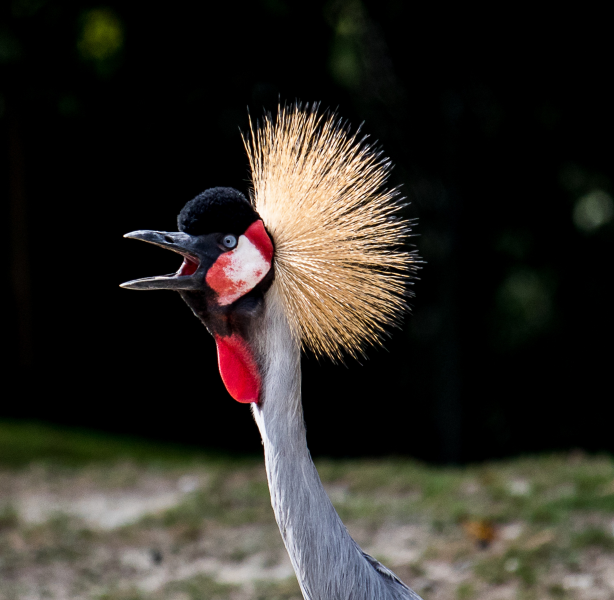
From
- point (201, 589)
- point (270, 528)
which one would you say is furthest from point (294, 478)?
point (270, 528)

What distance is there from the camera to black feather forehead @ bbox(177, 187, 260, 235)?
1302mm

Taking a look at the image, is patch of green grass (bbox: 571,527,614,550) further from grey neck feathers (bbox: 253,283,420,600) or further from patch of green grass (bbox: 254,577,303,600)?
grey neck feathers (bbox: 253,283,420,600)

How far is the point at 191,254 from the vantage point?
4.29 ft

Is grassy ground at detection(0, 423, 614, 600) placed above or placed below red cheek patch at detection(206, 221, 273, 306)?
below

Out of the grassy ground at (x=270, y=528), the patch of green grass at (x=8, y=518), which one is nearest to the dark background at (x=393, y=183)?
the grassy ground at (x=270, y=528)

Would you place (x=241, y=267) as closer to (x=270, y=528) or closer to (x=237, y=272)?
(x=237, y=272)

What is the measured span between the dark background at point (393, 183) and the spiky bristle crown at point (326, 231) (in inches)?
136

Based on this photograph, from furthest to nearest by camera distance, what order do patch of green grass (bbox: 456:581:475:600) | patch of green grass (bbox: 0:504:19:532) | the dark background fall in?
the dark background
patch of green grass (bbox: 0:504:19:532)
patch of green grass (bbox: 456:581:475:600)

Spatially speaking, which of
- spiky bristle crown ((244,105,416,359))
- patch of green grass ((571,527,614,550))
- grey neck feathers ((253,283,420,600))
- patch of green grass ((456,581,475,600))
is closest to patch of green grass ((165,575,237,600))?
patch of green grass ((456,581,475,600))

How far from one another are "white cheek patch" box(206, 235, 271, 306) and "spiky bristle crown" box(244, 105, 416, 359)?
58 millimetres

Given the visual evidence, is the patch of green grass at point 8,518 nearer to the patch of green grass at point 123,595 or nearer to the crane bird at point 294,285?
the patch of green grass at point 123,595

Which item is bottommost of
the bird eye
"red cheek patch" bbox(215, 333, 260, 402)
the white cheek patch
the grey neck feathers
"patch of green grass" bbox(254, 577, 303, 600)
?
"patch of green grass" bbox(254, 577, 303, 600)

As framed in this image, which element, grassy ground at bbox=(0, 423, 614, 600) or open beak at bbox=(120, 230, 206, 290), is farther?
grassy ground at bbox=(0, 423, 614, 600)

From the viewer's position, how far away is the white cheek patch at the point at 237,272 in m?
1.30
